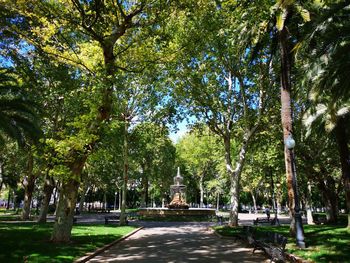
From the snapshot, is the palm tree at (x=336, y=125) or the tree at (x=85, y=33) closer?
the tree at (x=85, y=33)

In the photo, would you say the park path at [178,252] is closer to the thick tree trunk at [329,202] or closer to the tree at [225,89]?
the tree at [225,89]

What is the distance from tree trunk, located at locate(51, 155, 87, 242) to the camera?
1384cm

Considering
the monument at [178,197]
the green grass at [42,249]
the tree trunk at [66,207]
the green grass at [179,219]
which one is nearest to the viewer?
the green grass at [42,249]

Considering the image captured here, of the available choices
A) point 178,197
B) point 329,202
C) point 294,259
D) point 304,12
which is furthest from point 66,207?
point 178,197

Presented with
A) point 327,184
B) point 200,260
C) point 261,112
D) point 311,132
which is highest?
point 261,112

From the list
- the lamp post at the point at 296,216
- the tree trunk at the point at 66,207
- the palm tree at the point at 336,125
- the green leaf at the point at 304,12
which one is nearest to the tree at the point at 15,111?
the tree trunk at the point at 66,207

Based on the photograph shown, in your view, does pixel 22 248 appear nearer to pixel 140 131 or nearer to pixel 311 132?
pixel 140 131

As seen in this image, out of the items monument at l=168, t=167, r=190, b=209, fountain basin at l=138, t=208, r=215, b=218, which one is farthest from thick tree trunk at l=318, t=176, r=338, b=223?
monument at l=168, t=167, r=190, b=209

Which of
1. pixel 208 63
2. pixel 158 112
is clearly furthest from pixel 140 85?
pixel 208 63

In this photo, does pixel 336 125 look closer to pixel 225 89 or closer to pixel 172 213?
pixel 225 89

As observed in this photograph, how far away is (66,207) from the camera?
14070 mm

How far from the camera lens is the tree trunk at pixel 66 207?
13836mm

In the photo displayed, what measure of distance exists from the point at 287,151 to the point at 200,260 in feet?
19.9

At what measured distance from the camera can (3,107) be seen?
1903 cm
